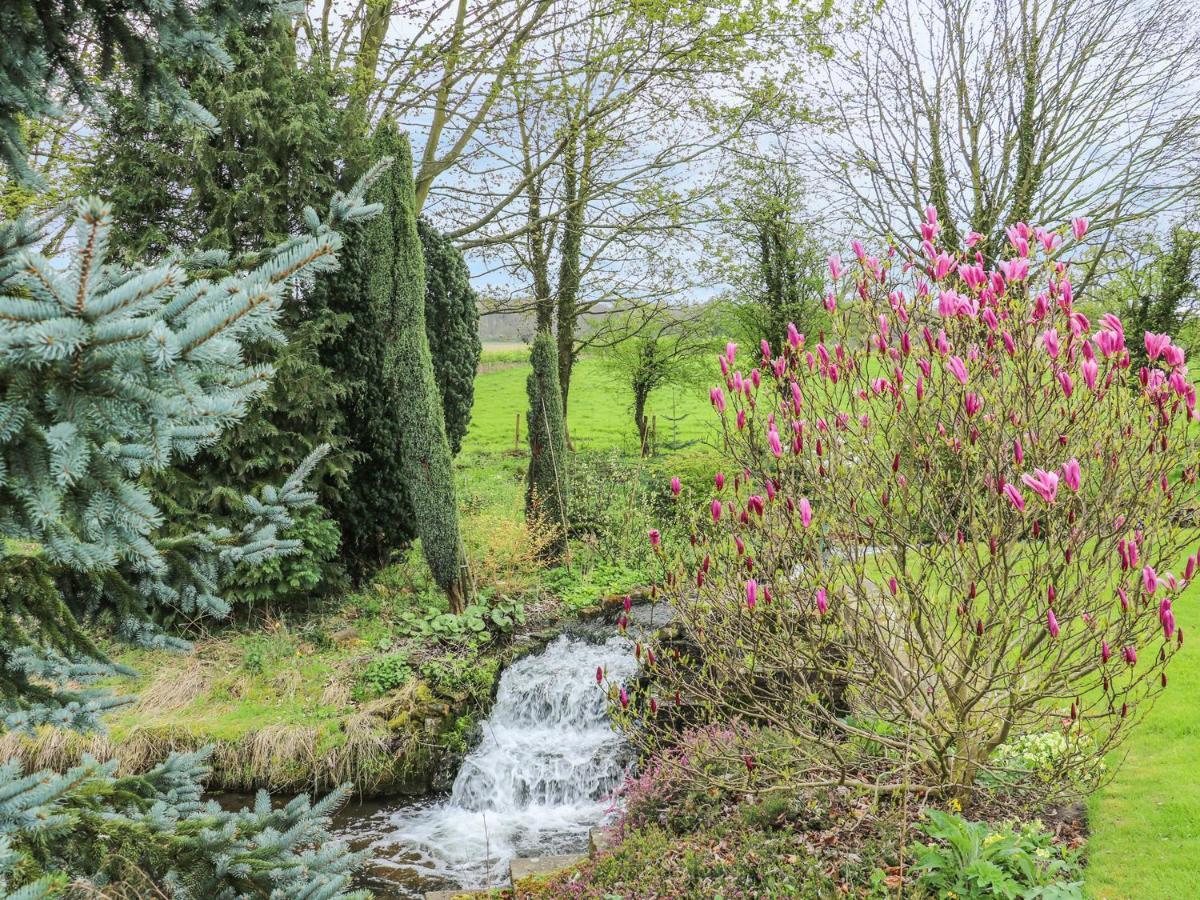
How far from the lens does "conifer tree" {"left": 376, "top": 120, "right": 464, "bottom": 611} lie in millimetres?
8609

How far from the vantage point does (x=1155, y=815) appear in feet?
13.5

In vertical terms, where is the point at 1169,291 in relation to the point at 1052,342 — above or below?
above

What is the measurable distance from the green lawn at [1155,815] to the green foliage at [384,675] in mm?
5400

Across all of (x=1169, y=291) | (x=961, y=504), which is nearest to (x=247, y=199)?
(x=961, y=504)

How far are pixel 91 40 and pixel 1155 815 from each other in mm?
5631

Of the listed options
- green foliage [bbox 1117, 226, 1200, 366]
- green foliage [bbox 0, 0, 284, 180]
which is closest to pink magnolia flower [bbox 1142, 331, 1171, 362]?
green foliage [bbox 0, 0, 284, 180]

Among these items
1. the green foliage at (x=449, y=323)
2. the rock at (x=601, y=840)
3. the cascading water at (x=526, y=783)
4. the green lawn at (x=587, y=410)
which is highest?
the green foliage at (x=449, y=323)

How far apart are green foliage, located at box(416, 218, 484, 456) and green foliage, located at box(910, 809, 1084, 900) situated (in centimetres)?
733

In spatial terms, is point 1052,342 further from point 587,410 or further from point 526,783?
point 587,410

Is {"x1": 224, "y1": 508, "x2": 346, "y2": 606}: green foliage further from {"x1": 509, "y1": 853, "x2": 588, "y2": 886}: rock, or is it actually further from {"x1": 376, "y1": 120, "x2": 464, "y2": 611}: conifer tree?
{"x1": 509, "y1": 853, "x2": 588, "y2": 886}: rock

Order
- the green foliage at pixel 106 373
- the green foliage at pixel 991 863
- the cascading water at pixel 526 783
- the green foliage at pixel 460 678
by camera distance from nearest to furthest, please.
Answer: the green foliage at pixel 106 373, the green foliage at pixel 991 863, the cascading water at pixel 526 783, the green foliage at pixel 460 678

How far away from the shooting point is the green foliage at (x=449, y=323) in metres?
9.82

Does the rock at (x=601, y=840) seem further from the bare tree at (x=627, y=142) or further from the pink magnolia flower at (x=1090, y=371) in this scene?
the bare tree at (x=627, y=142)

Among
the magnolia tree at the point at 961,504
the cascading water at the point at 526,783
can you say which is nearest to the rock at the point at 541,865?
the cascading water at the point at 526,783
